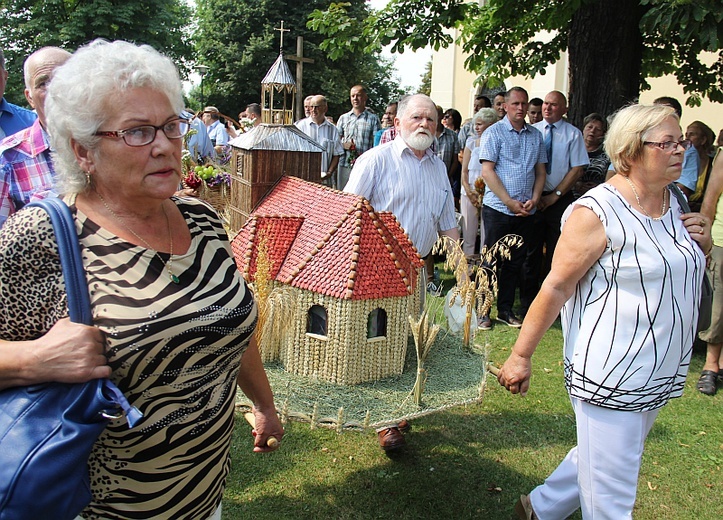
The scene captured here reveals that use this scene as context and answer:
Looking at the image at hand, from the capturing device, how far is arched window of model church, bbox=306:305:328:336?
3713 mm

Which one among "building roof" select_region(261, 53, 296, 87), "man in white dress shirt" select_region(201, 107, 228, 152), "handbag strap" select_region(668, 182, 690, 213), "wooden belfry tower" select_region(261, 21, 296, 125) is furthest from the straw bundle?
"man in white dress shirt" select_region(201, 107, 228, 152)

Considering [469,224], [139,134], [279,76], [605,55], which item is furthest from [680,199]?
[605,55]

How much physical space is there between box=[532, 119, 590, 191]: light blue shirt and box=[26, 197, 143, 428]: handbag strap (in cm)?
630

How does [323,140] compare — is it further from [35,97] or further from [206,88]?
[206,88]

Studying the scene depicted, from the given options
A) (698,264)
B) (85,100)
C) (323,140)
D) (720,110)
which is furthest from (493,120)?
(720,110)

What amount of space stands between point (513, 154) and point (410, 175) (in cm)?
241

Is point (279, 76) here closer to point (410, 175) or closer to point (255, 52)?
point (410, 175)

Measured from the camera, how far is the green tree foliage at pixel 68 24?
28.4 meters

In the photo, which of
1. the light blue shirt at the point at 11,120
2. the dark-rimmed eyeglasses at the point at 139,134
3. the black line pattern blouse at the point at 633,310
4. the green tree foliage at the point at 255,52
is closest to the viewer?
the dark-rimmed eyeglasses at the point at 139,134

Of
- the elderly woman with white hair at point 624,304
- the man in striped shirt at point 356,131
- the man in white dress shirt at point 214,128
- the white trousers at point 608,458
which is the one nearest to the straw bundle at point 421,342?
the elderly woman with white hair at point 624,304

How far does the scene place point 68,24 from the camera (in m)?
28.5

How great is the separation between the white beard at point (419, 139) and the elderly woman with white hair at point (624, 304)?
189 cm

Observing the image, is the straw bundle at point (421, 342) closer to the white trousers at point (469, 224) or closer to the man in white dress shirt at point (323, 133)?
the white trousers at point (469, 224)

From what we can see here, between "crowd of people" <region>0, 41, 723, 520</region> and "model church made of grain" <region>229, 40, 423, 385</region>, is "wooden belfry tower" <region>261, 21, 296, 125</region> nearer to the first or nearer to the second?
"crowd of people" <region>0, 41, 723, 520</region>
